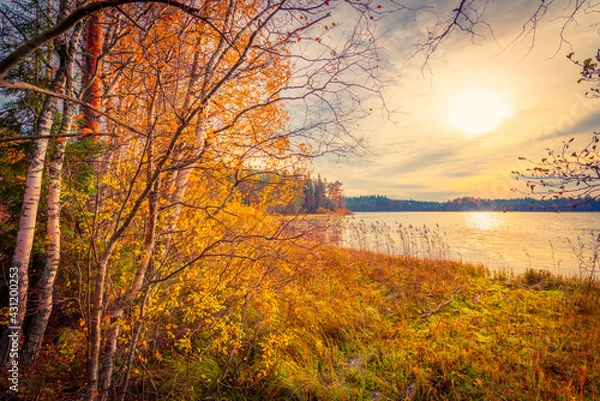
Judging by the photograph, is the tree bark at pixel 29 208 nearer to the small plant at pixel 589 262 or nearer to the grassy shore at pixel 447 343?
the grassy shore at pixel 447 343

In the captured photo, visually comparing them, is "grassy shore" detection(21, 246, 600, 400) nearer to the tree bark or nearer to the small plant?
the small plant

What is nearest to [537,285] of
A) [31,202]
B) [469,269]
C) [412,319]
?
[469,269]

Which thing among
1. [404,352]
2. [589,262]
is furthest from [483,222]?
[404,352]

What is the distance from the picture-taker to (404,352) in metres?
3.53

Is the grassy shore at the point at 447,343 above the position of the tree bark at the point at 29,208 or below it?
below

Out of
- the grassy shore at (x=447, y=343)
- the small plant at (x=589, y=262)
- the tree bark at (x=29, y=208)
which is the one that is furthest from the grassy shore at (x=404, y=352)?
the tree bark at (x=29, y=208)

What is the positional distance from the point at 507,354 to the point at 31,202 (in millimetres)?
6235

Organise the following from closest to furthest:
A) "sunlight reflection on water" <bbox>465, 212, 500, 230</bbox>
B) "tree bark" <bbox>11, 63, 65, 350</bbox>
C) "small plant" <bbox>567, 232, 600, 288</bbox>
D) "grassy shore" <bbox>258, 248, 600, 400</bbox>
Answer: "grassy shore" <bbox>258, 248, 600, 400</bbox>
"tree bark" <bbox>11, 63, 65, 350</bbox>
"small plant" <bbox>567, 232, 600, 288</bbox>
"sunlight reflection on water" <bbox>465, 212, 500, 230</bbox>

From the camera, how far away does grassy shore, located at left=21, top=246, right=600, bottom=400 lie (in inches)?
117

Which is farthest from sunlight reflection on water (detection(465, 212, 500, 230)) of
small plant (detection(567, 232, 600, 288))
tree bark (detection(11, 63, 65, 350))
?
tree bark (detection(11, 63, 65, 350))

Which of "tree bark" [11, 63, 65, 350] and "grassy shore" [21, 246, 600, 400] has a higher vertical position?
"tree bark" [11, 63, 65, 350]

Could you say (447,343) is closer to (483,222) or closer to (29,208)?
(29,208)

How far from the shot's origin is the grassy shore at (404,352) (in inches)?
117

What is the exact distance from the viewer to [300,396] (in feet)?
10.2
